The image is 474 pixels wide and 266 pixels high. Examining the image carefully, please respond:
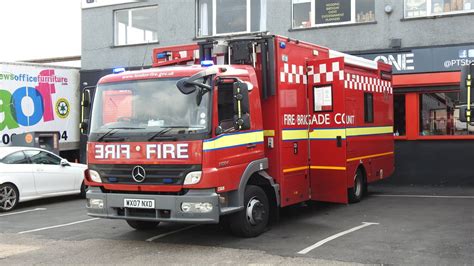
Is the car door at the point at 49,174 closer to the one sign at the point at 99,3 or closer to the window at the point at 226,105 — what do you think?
the window at the point at 226,105

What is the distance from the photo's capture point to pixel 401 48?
14.7 metres

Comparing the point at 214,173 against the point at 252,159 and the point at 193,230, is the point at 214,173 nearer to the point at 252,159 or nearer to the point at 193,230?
the point at 252,159

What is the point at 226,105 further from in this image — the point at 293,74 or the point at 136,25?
the point at 136,25

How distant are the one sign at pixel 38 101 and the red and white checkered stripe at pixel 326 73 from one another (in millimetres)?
10345

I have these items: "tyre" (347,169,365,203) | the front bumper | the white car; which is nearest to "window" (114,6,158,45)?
the white car

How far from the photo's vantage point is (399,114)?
1519cm

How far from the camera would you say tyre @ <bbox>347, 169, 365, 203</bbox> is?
436 inches

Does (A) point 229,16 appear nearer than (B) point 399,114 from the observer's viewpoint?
No

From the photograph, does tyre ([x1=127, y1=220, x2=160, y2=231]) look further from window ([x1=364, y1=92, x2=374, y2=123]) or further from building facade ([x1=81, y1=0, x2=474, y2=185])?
building facade ([x1=81, y1=0, x2=474, y2=185])

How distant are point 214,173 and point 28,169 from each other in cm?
653

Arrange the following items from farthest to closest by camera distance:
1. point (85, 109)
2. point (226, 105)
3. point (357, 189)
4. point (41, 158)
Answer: point (41, 158) → point (357, 189) → point (85, 109) → point (226, 105)

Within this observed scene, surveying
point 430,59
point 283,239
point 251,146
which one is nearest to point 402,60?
point 430,59

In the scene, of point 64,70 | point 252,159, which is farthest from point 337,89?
point 64,70

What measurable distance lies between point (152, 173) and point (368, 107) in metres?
5.69
